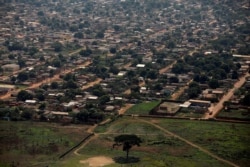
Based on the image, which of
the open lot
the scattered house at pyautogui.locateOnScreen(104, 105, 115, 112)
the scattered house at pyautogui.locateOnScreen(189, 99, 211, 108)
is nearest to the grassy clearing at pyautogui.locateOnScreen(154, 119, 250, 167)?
the open lot

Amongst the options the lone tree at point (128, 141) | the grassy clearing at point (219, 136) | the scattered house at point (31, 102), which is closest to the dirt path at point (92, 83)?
the scattered house at point (31, 102)

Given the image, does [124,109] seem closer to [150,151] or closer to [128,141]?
[150,151]

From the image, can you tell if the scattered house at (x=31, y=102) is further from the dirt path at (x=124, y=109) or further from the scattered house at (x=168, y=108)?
the scattered house at (x=168, y=108)

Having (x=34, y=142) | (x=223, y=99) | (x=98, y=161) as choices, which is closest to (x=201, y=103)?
(x=223, y=99)

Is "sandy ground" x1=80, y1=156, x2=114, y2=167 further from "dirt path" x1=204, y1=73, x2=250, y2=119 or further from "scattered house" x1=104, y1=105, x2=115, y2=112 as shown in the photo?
"dirt path" x1=204, y1=73, x2=250, y2=119

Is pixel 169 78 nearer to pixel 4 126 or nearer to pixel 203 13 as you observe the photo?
pixel 4 126
